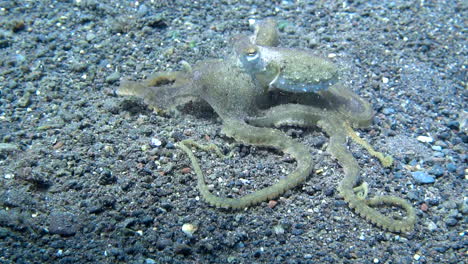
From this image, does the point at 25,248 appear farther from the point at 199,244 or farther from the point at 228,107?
the point at 228,107

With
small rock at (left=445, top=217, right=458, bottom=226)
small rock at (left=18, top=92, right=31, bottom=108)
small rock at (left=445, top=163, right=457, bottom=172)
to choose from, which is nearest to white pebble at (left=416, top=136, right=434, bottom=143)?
small rock at (left=445, top=163, right=457, bottom=172)

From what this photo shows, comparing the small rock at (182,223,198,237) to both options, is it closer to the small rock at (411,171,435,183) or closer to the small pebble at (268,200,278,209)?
the small pebble at (268,200,278,209)

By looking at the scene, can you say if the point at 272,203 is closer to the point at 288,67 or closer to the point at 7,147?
the point at 288,67

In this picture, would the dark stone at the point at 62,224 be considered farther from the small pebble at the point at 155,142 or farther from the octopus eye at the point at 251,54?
the octopus eye at the point at 251,54

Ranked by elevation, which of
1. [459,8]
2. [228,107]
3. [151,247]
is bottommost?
[151,247]

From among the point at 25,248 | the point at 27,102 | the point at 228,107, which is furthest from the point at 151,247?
the point at 27,102
